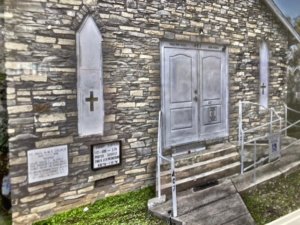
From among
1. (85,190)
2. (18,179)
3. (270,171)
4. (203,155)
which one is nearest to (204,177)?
(203,155)

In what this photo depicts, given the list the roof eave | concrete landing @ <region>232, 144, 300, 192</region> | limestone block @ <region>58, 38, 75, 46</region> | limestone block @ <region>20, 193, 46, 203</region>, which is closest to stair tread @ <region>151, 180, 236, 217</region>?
concrete landing @ <region>232, 144, 300, 192</region>

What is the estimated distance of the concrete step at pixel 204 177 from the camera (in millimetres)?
4648

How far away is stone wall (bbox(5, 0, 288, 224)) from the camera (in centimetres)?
378

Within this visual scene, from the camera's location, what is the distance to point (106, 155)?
4500 mm

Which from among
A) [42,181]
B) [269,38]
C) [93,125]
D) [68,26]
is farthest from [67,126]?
[269,38]

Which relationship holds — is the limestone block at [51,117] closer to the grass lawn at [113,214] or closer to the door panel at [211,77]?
the grass lawn at [113,214]

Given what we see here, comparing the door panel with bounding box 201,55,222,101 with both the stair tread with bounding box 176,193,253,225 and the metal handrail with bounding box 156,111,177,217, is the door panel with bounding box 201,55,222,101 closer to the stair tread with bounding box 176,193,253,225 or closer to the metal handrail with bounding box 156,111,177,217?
the metal handrail with bounding box 156,111,177,217

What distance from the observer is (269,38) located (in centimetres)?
734

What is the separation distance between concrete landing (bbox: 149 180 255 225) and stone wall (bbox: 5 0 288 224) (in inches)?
34.5

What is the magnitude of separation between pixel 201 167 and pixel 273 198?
4.09 feet

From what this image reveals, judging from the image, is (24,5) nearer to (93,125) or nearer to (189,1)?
(93,125)

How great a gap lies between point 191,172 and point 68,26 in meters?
2.94

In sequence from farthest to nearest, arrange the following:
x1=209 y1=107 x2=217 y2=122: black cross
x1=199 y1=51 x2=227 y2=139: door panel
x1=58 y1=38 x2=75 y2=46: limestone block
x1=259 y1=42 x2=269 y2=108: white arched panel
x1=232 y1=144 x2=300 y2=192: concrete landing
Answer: x1=259 y1=42 x2=269 y2=108: white arched panel < x1=209 y1=107 x2=217 y2=122: black cross < x1=199 y1=51 x2=227 y2=139: door panel < x1=232 y1=144 x2=300 y2=192: concrete landing < x1=58 y1=38 x2=75 y2=46: limestone block

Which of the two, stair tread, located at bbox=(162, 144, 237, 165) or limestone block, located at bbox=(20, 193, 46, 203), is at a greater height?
stair tread, located at bbox=(162, 144, 237, 165)
